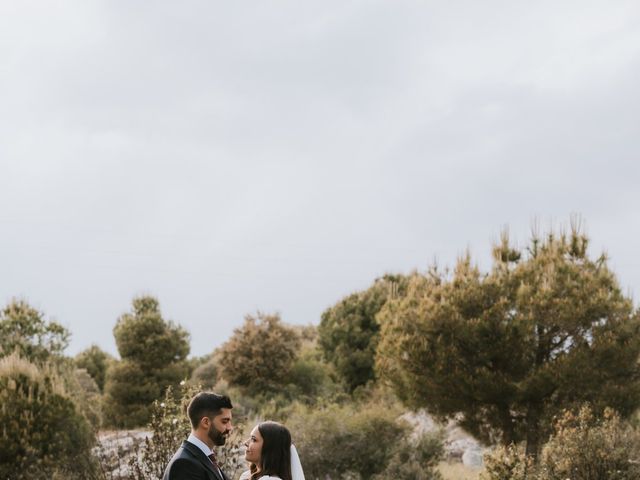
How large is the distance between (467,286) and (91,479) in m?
9.77

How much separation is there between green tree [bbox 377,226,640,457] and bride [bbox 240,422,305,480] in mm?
13537

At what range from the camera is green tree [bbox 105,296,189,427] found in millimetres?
28047

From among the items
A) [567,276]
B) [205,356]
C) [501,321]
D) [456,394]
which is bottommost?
[456,394]

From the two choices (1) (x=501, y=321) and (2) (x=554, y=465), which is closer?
(2) (x=554, y=465)

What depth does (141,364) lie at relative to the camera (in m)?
28.7

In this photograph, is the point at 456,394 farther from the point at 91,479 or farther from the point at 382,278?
the point at 382,278

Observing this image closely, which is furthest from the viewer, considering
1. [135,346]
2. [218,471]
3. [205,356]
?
[205,356]

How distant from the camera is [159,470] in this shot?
10.8m

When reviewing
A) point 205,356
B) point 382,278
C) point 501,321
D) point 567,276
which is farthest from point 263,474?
point 205,356

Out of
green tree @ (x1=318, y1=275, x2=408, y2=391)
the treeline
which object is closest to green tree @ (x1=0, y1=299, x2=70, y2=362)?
the treeline

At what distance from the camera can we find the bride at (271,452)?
490cm

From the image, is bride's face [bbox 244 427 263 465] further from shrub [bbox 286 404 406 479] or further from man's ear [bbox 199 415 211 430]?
shrub [bbox 286 404 406 479]

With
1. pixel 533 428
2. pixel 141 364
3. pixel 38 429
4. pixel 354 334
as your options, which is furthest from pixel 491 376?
pixel 354 334

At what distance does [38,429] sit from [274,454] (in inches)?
465
